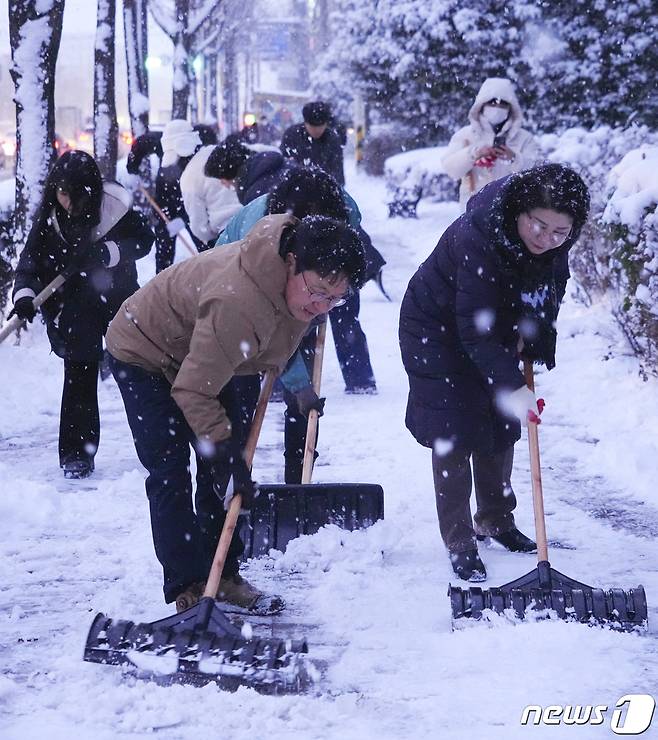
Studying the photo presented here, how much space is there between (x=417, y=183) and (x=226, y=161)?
43.7ft

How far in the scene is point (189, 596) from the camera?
3584 millimetres

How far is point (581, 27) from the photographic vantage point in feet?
67.3

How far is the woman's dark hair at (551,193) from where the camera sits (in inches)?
140

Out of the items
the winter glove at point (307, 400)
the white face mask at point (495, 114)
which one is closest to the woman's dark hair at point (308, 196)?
the winter glove at point (307, 400)

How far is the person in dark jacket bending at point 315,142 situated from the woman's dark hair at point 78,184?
3.29 metres

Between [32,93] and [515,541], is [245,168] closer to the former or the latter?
[515,541]

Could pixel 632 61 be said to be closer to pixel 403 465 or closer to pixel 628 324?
pixel 628 324

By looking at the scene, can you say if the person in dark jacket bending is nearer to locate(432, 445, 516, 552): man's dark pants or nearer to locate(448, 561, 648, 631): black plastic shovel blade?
locate(432, 445, 516, 552): man's dark pants

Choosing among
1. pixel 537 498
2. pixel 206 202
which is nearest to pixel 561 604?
pixel 537 498

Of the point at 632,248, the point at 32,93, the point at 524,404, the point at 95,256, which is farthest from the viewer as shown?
the point at 32,93

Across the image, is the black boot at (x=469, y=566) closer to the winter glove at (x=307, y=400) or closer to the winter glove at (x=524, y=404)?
the winter glove at (x=524, y=404)

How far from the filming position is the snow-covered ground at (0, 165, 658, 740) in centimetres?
304

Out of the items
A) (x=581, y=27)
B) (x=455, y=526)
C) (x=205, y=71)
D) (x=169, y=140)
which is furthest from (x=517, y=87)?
(x=205, y=71)

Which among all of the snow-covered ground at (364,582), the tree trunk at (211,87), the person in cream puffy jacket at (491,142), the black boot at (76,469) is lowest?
the snow-covered ground at (364,582)
